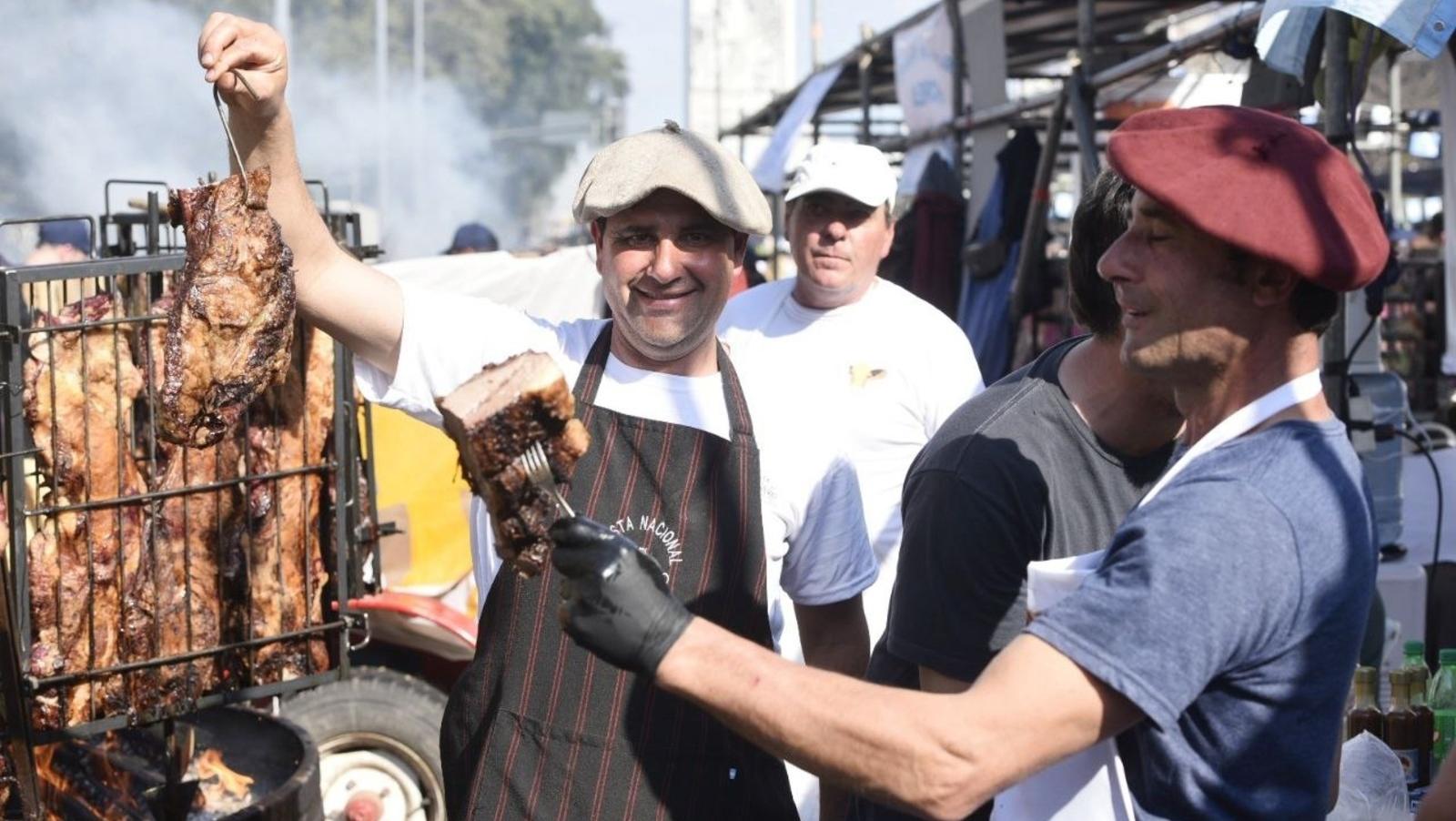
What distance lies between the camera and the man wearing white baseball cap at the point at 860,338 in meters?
4.64

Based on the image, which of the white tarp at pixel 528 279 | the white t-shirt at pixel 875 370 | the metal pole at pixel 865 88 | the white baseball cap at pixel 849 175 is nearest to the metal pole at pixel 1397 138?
the metal pole at pixel 865 88

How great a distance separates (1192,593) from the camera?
179cm

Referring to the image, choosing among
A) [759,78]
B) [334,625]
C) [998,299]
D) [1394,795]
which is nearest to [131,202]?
[334,625]

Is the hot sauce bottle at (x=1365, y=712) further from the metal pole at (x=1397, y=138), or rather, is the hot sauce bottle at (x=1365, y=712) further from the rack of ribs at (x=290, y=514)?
the metal pole at (x=1397, y=138)

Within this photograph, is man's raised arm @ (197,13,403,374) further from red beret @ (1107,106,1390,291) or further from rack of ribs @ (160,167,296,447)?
red beret @ (1107,106,1390,291)

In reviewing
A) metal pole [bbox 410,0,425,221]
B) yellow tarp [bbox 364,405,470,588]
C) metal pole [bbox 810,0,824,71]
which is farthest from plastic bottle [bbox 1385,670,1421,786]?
metal pole [bbox 410,0,425,221]

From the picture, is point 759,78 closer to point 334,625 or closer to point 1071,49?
point 1071,49

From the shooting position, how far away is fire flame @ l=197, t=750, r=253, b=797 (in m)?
4.38

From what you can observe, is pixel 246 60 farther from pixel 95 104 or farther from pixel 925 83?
pixel 95 104

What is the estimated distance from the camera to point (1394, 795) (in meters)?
3.16

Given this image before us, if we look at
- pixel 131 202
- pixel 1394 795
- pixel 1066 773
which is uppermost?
pixel 131 202

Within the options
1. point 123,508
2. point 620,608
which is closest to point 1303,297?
point 620,608

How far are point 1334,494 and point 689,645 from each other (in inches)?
33.7

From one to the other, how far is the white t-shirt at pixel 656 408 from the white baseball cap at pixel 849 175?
2550 mm
